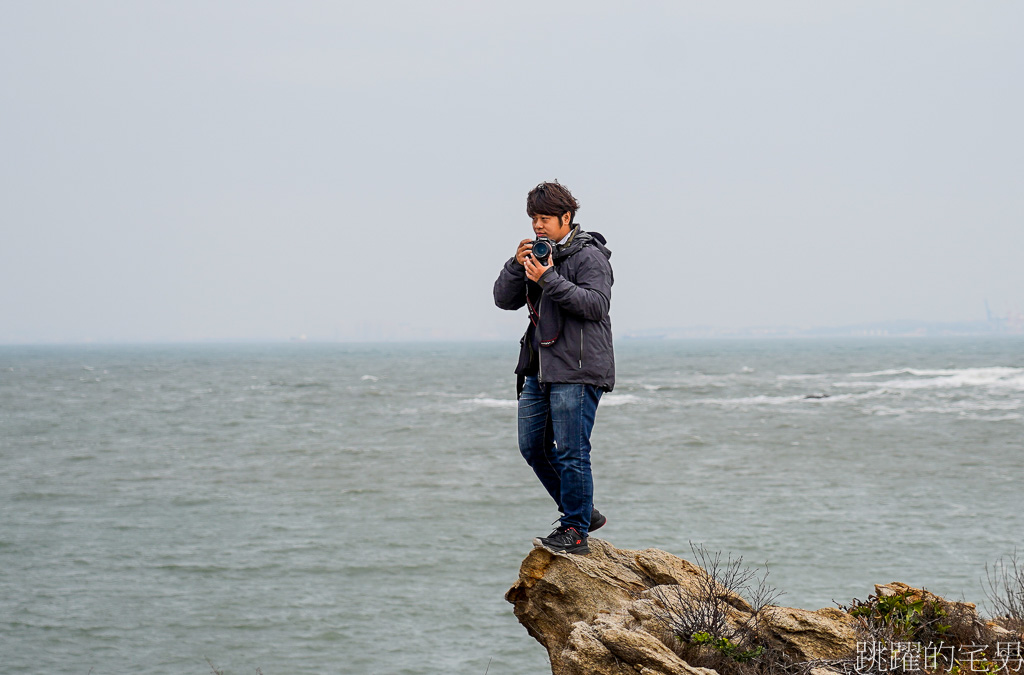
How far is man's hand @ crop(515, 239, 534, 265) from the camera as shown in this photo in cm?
534

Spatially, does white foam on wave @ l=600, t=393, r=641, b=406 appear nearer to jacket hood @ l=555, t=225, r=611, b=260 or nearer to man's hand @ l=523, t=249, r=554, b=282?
jacket hood @ l=555, t=225, r=611, b=260

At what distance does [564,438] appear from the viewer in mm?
5500

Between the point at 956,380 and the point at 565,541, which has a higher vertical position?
the point at 565,541

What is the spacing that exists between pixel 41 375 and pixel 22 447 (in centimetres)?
7941

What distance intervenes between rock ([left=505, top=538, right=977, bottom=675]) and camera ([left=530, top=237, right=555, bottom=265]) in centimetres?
215

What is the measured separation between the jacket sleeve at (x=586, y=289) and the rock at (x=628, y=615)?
73.9 inches

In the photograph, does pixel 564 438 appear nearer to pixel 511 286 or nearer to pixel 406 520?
pixel 511 286

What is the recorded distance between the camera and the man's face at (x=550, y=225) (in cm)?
544

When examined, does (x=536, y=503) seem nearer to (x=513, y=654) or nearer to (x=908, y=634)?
(x=513, y=654)

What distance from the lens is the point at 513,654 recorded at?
46.6ft

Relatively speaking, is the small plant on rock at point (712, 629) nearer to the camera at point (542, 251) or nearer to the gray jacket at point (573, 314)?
the gray jacket at point (573, 314)

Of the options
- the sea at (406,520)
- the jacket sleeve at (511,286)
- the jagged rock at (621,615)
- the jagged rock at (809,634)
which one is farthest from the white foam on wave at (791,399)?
the jacket sleeve at (511,286)

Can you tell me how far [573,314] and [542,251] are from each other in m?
0.44

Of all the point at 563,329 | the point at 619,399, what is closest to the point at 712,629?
the point at 563,329
